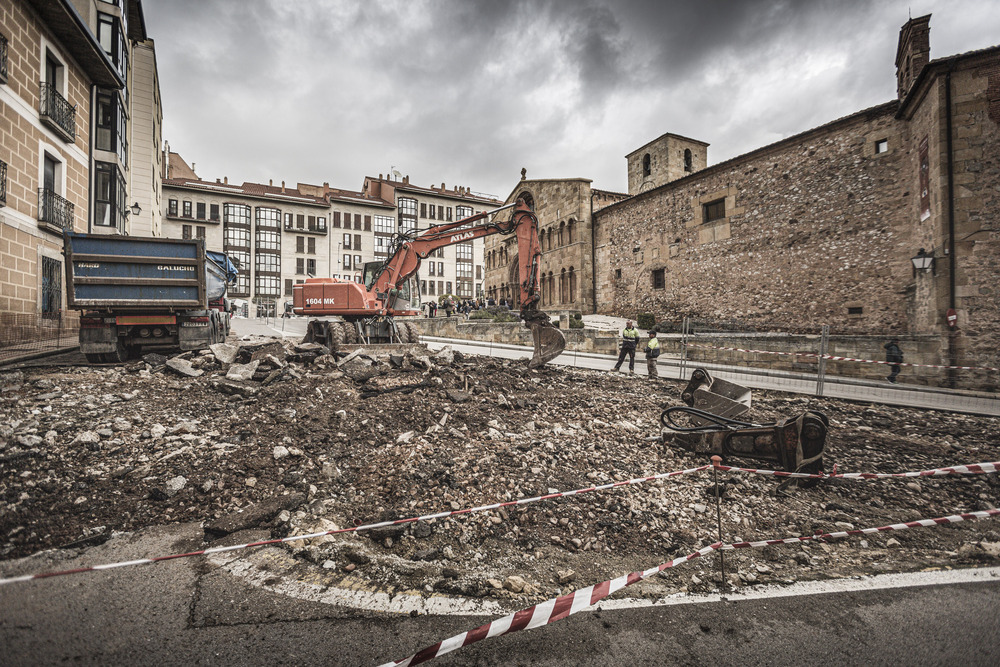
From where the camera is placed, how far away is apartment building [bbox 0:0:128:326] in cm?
1030

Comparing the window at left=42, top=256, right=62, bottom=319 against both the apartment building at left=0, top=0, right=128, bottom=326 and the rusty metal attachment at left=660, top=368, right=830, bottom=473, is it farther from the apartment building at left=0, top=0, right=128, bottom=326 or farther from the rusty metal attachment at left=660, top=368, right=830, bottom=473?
the rusty metal attachment at left=660, top=368, right=830, bottom=473

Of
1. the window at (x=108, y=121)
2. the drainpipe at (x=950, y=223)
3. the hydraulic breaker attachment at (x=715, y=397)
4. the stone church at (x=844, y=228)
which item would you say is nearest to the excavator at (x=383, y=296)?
the hydraulic breaker attachment at (x=715, y=397)

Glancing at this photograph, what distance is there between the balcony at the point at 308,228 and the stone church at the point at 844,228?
40338 millimetres

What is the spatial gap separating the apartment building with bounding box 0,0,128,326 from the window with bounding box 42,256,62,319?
0.09 feet

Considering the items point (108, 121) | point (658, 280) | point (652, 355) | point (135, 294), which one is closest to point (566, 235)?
point (658, 280)

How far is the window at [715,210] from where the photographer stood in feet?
64.4

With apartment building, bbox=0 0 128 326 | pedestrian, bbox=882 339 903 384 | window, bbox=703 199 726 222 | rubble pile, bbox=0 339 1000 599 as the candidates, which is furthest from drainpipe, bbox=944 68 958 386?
apartment building, bbox=0 0 128 326

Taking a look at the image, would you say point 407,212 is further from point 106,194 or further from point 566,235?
point 106,194

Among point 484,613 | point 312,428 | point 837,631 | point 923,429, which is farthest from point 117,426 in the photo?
point 923,429

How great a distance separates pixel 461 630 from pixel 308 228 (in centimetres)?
6156

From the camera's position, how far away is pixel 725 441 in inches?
194

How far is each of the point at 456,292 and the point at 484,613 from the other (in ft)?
198

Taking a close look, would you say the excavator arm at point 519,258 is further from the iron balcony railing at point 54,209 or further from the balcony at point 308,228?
the balcony at point 308,228

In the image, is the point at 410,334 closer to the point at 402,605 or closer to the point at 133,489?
the point at 133,489
